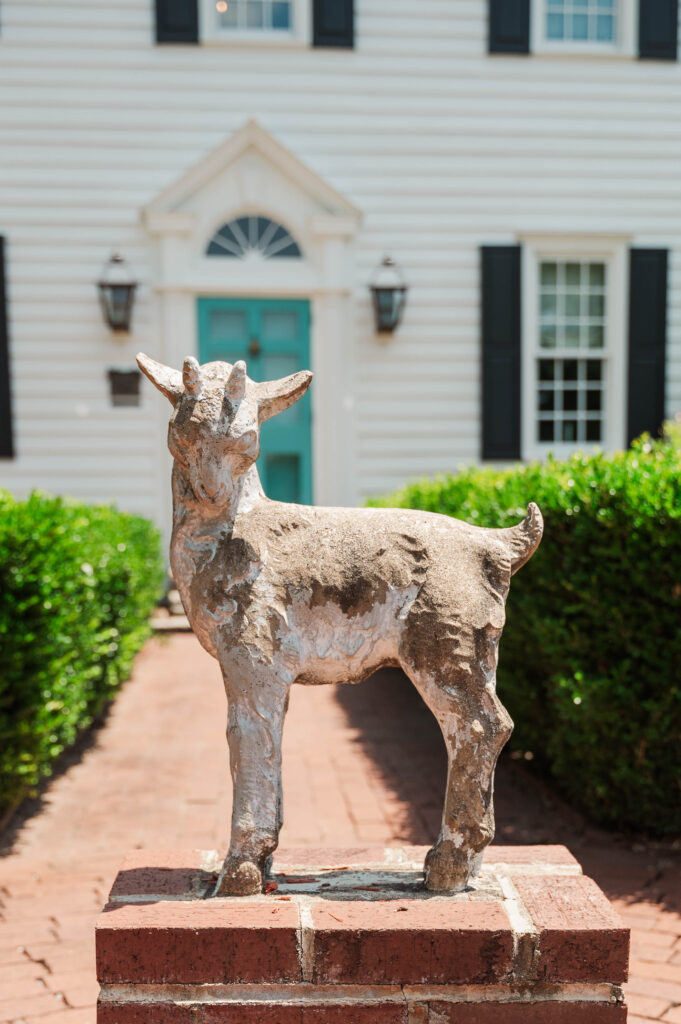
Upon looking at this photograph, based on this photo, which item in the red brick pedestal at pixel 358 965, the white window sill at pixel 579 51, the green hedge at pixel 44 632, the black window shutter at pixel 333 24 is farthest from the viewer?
the white window sill at pixel 579 51

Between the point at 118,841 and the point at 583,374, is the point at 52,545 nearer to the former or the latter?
the point at 118,841

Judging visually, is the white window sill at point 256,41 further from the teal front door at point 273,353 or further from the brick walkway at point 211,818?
the brick walkway at point 211,818

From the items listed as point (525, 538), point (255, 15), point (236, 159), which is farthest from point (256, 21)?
point (525, 538)

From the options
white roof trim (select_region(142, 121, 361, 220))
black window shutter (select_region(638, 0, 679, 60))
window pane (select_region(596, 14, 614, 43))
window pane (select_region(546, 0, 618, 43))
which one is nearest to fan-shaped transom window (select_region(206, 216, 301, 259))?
white roof trim (select_region(142, 121, 361, 220))

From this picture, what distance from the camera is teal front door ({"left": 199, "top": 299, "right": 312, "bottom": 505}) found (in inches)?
365

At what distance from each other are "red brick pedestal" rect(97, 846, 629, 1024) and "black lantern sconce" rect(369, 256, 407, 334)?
7.65 m

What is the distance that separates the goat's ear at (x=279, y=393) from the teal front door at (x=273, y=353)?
6856mm

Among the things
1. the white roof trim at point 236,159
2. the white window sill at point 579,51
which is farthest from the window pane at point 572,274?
the white roof trim at point 236,159

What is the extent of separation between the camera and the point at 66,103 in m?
8.92

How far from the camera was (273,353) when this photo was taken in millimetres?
9414

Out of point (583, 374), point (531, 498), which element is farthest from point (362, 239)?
point (531, 498)

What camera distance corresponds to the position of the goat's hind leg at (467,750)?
7.33 ft

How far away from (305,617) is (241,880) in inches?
26.3

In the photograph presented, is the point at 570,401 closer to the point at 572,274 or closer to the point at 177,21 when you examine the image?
the point at 572,274
